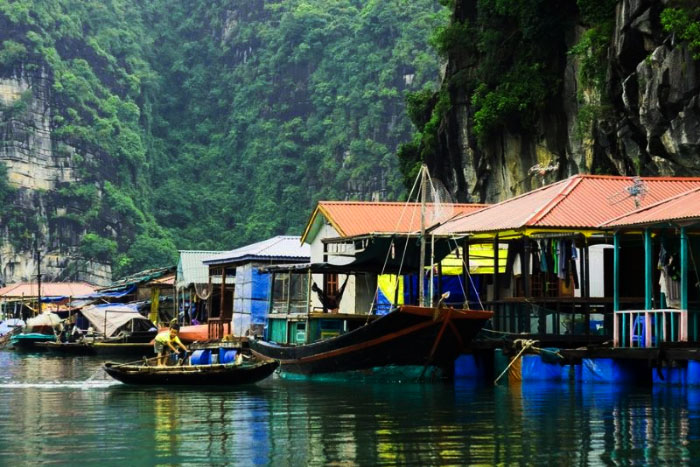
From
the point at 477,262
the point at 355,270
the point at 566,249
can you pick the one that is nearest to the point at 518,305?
the point at 566,249

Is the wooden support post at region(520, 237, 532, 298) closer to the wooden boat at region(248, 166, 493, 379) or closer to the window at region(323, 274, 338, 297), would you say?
the wooden boat at region(248, 166, 493, 379)

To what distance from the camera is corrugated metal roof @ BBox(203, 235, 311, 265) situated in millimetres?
41906

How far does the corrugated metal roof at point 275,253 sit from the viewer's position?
41906 mm

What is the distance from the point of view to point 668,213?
22.5 metres

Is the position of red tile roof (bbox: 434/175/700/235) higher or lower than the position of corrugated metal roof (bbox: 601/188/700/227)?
higher

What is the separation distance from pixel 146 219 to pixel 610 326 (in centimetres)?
10166

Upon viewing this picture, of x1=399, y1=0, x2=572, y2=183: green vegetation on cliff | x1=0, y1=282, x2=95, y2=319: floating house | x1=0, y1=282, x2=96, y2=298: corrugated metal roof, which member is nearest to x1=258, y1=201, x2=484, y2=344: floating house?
x1=399, y1=0, x2=572, y2=183: green vegetation on cliff

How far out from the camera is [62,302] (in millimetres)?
75938

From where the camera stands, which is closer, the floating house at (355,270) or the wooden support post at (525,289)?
the wooden support post at (525,289)

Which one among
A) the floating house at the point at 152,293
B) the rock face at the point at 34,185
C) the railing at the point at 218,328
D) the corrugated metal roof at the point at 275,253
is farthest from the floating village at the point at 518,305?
the rock face at the point at 34,185

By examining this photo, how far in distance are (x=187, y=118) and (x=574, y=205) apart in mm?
120162

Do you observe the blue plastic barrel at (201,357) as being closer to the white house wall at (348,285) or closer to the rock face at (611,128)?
the white house wall at (348,285)

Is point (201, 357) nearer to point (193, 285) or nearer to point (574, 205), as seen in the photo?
point (574, 205)

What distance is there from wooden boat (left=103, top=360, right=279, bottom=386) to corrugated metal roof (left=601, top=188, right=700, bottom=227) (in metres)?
7.64
